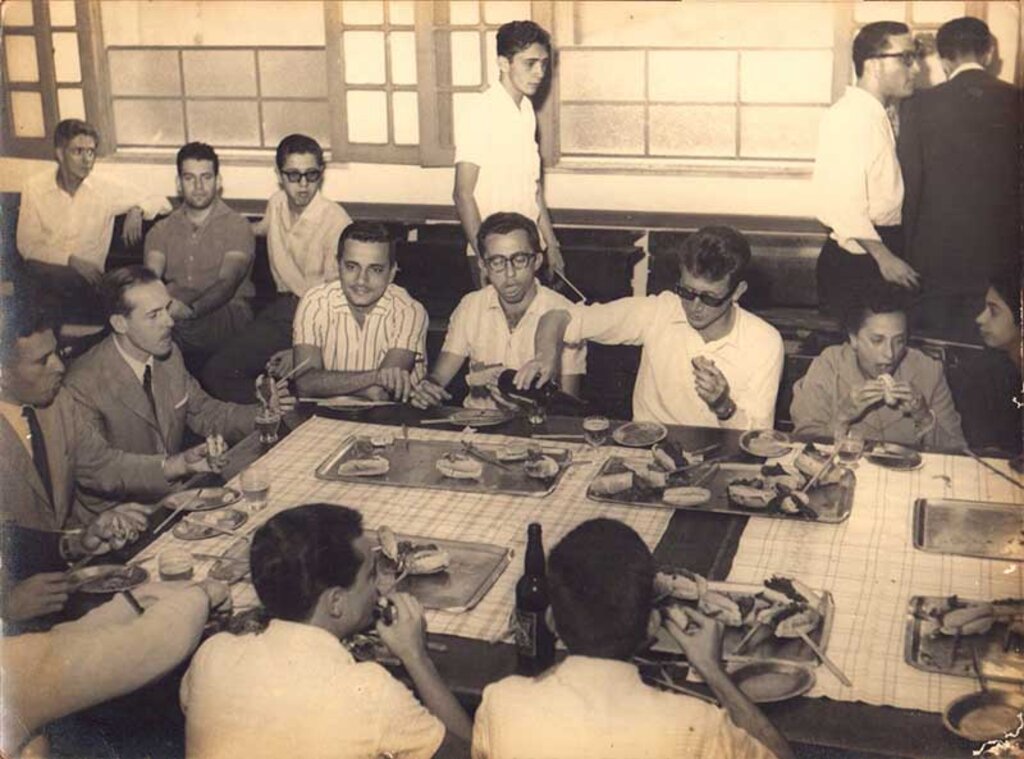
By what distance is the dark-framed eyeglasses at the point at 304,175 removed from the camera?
4250 mm

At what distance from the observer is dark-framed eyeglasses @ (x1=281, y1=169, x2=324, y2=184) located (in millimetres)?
4250

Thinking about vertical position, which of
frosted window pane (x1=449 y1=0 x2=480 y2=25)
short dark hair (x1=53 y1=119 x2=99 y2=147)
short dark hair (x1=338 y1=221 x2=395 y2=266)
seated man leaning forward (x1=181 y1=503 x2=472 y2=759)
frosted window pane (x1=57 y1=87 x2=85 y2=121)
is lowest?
seated man leaning forward (x1=181 y1=503 x2=472 y2=759)

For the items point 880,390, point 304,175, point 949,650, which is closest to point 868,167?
point 880,390

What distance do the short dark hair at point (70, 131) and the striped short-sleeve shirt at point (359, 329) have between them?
0.98m

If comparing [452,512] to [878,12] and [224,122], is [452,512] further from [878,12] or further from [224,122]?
[224,122]

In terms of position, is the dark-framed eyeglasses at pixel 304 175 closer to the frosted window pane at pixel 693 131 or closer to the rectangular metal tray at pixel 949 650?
the frosted window pane at pixel 693 131

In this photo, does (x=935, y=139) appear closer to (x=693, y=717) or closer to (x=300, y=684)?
(x=693, y=717)

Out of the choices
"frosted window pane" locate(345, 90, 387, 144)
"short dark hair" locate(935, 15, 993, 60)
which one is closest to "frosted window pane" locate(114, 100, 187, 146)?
"frosted window pane" locate(345, 90, 387, 144)

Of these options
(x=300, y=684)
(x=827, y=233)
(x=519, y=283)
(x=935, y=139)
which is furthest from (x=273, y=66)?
(x=300, y=684)

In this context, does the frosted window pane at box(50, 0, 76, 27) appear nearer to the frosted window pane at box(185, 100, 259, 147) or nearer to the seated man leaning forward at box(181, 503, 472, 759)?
the frosted window pane at box(185, 100, 259, 147)

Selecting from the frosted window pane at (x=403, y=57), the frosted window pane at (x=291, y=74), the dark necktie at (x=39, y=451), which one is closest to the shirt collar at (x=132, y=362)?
the dark necktie at (x=39, y=451)

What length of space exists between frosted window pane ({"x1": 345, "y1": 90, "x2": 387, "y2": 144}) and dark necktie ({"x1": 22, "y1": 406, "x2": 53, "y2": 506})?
156 cm

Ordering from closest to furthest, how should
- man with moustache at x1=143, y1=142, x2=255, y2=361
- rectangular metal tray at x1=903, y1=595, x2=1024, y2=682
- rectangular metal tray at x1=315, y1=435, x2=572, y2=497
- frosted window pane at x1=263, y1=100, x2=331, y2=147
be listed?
rectangular metal tray at x1=903, y1=595, x2=1024, y2=682 → rectangular metal tray at x1=315, y1=435, x2=572, y2=497 → man with moustache at x1=143, y1=142, x2=255, y2=361 → frosted window pane at x1=263, y1=100, x2=331, y2=147

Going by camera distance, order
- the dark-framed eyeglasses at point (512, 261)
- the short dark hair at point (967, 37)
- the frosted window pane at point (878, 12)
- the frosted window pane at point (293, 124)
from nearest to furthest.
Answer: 1. the short dark hair at point (967, 37)
2. the frosted window pane at point (878, 12)
3. the dark-framed eyeglasses at point (512, 261)
4. the frosted window pane at point (293, 124)
